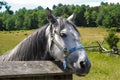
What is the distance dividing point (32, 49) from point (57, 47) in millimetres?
428

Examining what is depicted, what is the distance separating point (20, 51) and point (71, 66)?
0.98 m

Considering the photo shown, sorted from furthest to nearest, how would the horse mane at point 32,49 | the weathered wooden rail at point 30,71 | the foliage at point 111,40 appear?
the foliage at point 111,40 → the horse mane at point 32,49 → the weathered wooden rail at point 30,71

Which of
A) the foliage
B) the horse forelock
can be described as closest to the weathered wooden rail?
the horse forelock

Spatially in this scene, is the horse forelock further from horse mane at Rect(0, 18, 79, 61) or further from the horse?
horse mane at Rect(0, 18, 79, 61)

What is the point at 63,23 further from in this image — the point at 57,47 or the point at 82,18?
the point at 82,18

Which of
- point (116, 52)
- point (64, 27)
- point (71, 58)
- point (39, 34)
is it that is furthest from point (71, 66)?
point (116, 52)

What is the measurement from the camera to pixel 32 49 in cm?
538

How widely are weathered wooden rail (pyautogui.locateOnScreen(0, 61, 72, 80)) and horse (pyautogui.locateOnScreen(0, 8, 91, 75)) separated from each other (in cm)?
18

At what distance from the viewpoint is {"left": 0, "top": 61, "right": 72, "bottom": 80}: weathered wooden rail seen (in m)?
4.09

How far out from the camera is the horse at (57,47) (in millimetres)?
4680

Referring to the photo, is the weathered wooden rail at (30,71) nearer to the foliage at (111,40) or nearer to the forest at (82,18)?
the foliage at (111,40)

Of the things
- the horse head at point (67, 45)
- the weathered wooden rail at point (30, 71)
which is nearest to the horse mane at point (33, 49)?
the horse head at point (67, 45)

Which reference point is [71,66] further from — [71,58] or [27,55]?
[27,55]

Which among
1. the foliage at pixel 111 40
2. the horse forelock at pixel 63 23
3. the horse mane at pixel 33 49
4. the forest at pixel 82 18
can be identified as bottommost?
the forest at pixel 82 18
